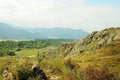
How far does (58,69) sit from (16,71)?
17062 mm

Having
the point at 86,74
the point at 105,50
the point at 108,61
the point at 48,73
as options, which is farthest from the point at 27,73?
the point at 105,50

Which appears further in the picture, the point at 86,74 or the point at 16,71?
the point at 16,71

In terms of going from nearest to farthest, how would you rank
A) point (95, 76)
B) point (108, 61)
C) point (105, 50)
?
point (95, 76) → point (108, 61) → point (105, 50)

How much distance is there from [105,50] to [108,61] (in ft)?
134

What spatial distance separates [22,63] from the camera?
35062mm

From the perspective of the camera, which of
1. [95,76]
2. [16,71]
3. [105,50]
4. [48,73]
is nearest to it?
[95,76]

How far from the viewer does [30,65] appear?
3641cm

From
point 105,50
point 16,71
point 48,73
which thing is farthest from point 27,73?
point 105,50

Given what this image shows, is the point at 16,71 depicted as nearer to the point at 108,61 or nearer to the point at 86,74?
the point at 86,74

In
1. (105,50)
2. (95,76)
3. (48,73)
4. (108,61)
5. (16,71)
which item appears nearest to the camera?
(95,76)

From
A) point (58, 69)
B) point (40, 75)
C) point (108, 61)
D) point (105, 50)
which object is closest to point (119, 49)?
point (105, 50)

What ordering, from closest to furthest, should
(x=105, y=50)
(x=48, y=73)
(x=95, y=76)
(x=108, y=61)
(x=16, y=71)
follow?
(x=95, y=76)
(x=16, y=71)
(x=48, y=73)
(x=108, y=61)
(x=105, y=50)

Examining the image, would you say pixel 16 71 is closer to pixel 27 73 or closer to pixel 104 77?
pixel 27 73

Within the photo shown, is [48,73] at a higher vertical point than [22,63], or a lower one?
lower
